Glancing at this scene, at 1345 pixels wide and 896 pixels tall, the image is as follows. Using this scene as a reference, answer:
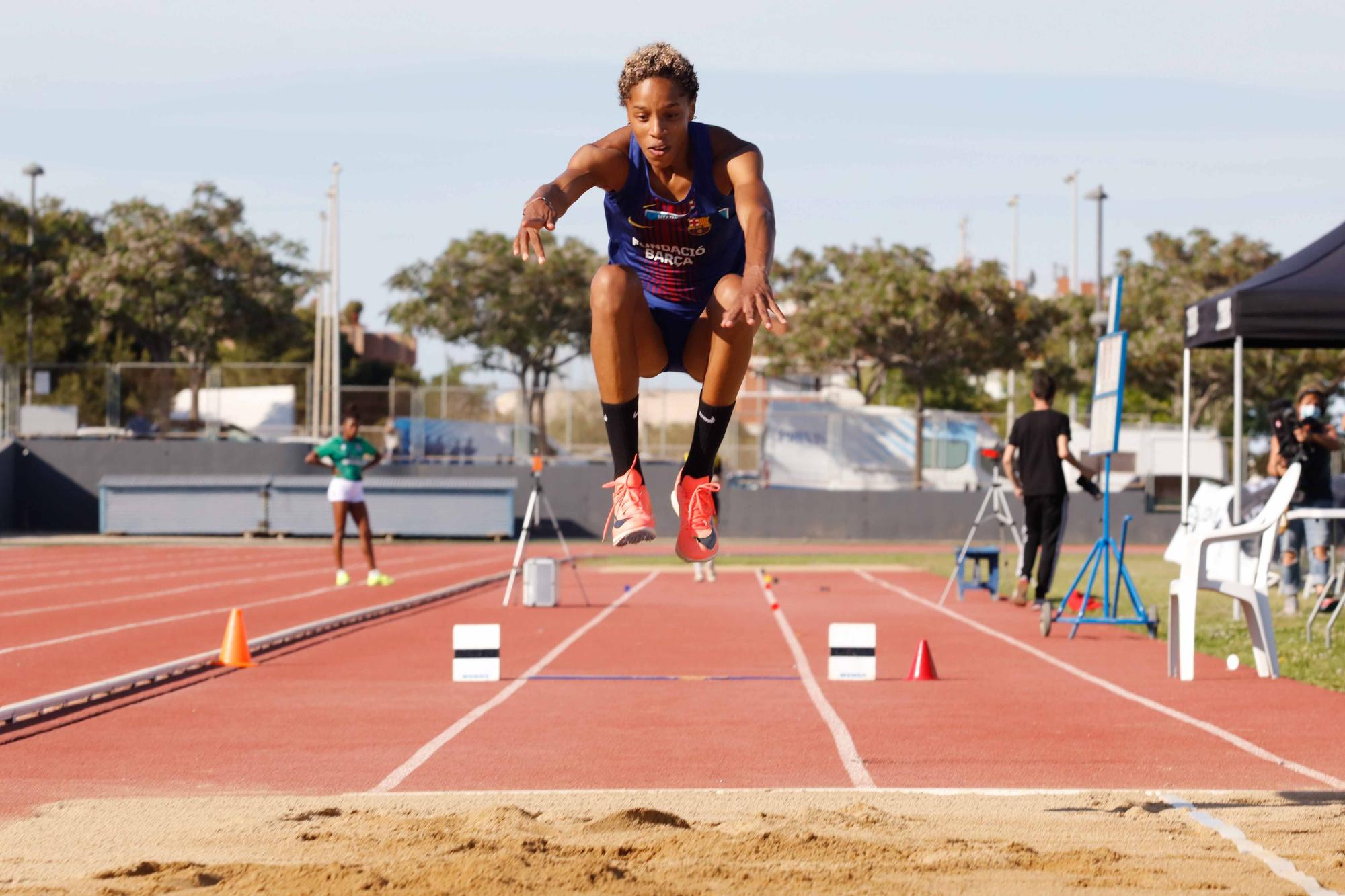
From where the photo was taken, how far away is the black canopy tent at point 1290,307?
10.1 metres

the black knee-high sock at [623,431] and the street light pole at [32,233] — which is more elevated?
the street light pole at [32,233]

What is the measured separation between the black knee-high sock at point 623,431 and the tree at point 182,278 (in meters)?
33.4

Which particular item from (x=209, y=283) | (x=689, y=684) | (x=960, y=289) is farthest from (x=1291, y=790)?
(x=209, y=283)

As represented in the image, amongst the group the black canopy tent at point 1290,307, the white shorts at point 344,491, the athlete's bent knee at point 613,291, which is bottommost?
the white shorts at point 344,491

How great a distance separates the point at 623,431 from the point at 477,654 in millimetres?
3759

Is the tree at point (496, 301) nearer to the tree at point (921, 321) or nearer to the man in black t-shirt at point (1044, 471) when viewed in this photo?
the tree at point (921, 321)

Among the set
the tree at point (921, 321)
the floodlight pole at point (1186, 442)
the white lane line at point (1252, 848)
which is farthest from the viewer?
the tree at point (921, 321)

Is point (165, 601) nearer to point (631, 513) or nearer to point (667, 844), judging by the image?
point (631, 513)

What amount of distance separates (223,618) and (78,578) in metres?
5.88

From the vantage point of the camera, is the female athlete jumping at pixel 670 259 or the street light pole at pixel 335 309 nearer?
the female athlete jumping at pixel 670 259

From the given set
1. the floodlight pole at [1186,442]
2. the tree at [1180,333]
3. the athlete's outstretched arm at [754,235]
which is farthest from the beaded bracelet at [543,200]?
the tree at [1180,333]

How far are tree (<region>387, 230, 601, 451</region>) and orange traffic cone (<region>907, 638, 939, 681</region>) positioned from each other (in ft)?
101

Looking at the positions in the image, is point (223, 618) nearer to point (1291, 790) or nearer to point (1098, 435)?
point (1098, 435)

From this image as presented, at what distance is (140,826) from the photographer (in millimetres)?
4875
